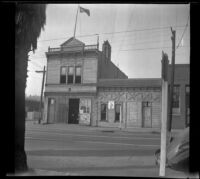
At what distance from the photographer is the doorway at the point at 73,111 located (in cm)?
2575

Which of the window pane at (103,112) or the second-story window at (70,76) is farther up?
the second-story window at (70,76)

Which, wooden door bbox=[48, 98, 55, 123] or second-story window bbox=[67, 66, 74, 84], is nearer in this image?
wooden door bbox=[48, 98, 55, 123]

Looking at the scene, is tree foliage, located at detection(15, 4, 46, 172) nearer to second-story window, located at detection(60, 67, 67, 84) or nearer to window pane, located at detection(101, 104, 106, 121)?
window pane, located at detection(101, 104, 106, 121)

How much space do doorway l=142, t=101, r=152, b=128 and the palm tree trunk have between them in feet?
59.4

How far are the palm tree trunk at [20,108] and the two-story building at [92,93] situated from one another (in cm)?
1748

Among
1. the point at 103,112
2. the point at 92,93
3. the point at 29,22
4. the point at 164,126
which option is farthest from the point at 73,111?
the point at 164,126

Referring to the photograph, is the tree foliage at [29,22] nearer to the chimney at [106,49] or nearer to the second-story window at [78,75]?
the second-story window at [78,75]

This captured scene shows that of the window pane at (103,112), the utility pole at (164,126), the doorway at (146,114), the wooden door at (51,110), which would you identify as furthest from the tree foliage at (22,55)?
the wooden door at (51,110)

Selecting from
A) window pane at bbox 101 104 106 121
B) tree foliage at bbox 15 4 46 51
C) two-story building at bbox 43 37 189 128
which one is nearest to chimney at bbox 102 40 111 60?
two-story building at bbox 43 37 189 128

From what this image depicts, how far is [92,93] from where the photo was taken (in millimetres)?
25656

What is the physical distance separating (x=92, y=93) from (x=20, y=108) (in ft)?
64.3

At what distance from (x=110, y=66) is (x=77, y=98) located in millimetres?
6262

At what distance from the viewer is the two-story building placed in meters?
23.7
